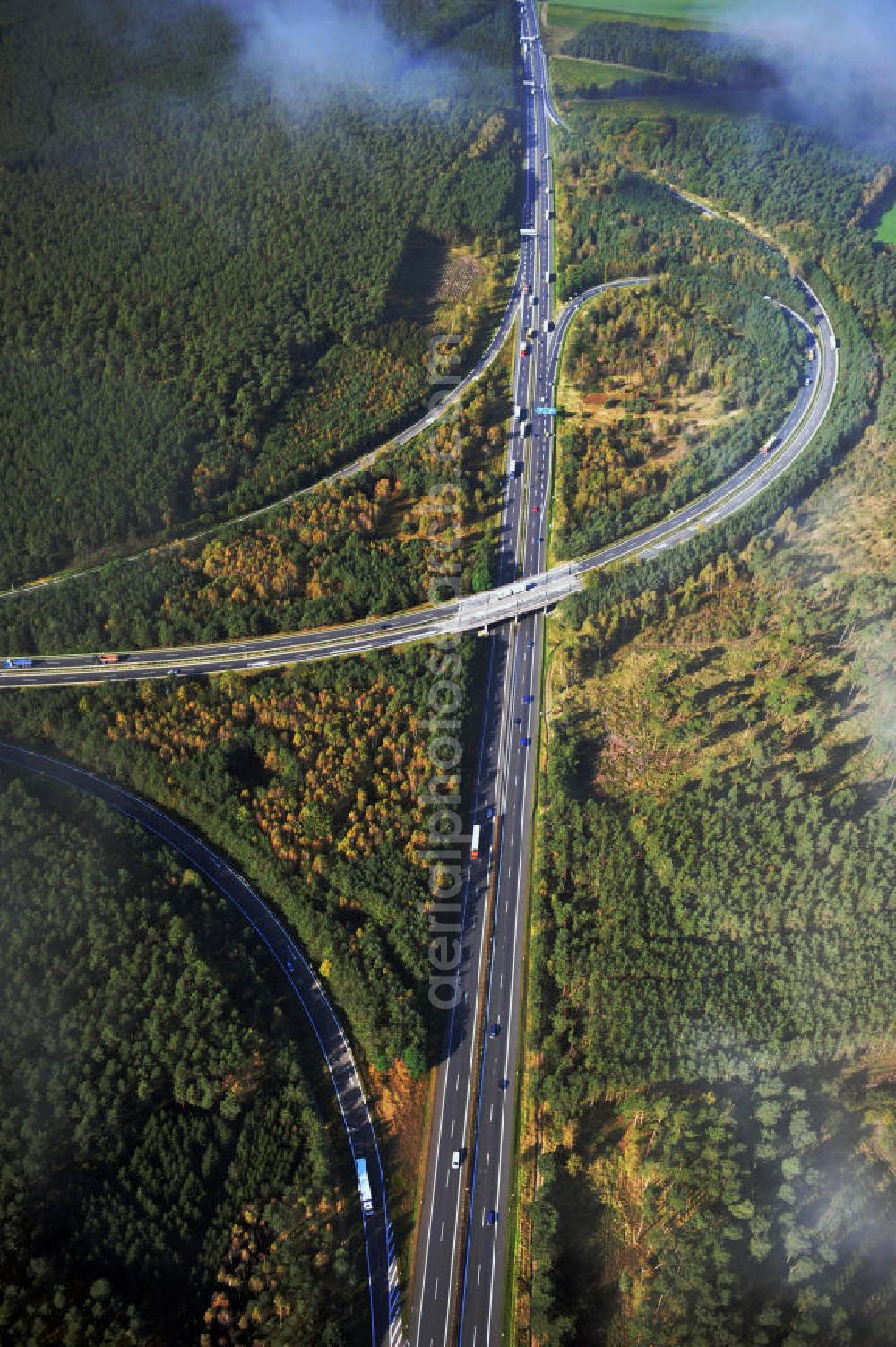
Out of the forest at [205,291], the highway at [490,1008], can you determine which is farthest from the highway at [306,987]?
the forest at [205,291]

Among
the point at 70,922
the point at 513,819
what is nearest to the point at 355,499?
the point at 513,819

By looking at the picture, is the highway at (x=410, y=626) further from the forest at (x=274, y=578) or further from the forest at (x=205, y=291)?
the forest at (x=205, y=291)

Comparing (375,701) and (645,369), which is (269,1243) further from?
(645,369)

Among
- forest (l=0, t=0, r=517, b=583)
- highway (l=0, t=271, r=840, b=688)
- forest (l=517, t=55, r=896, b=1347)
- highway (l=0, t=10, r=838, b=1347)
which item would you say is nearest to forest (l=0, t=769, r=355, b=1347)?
highway (l=0, t=10, r=838, b=1347)

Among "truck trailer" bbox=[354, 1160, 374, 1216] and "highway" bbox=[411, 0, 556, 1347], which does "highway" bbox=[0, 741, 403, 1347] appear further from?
"highway" bbox=[411, 0, 556, 1347]

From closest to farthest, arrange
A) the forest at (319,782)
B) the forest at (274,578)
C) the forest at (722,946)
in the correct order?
the forest at (722,946), the forest at (319,782), the forest at (274,578)
